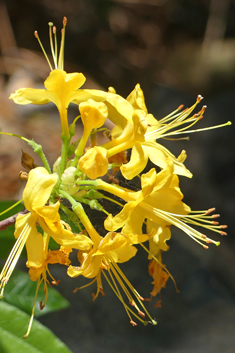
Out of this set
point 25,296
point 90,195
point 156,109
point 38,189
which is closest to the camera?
point 38,189

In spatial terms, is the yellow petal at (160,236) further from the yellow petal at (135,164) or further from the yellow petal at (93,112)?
the yellow petal at (93,112)

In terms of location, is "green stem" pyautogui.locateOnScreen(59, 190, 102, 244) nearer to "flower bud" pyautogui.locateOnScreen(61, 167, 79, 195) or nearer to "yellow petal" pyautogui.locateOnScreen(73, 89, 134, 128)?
"flower bud" pyautogui.locateOnScreen(61, 167, 79, 195)

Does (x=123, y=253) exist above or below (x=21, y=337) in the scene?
above

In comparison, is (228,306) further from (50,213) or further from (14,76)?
(14,76)

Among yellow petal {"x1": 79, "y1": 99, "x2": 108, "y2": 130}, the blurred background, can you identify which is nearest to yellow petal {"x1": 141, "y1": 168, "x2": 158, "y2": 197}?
yellow petal {"x1": 79, "y1": 99, "x2": 108, "y2": 130}

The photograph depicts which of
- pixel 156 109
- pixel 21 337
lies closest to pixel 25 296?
pixel 21 337

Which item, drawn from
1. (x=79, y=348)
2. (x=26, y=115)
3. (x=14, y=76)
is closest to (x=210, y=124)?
(x=26, y=115)

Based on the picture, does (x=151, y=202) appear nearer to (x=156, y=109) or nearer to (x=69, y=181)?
(x=69, y=181)
